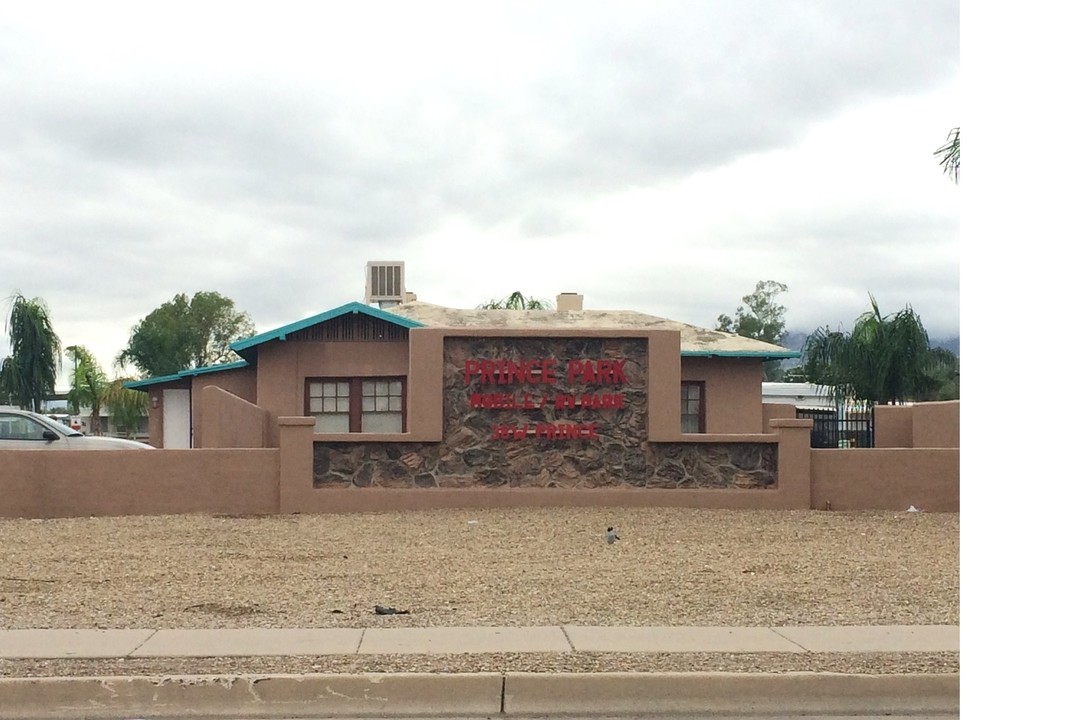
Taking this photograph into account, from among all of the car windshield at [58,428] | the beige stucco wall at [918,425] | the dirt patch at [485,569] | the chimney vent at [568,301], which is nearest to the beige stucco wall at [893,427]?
the beige stucco wall at [918,425]

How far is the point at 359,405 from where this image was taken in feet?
83.8

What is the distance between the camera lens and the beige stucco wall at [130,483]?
19.2 m

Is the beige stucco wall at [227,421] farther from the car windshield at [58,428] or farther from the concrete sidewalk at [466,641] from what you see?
the concrete sidewalk at [466,641]

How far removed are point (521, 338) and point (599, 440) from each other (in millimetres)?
2095

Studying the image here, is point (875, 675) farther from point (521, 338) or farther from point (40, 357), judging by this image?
point (40, 357)

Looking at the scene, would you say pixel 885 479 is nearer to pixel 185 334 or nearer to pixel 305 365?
pixel 305 365

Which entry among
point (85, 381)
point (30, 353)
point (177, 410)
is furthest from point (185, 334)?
→ point (177, 410)

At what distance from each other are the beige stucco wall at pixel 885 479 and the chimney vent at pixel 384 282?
45.0ft

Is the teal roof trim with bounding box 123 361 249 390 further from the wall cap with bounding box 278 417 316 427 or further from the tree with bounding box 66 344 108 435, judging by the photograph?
the tree with bounding box 66 344 108 435

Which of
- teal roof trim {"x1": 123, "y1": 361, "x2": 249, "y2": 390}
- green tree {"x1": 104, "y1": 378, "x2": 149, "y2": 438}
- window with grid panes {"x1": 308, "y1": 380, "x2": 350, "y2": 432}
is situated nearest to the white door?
teal roof trim {"x1": 123, "y1": 361, "x2": 249, "y2": 390}

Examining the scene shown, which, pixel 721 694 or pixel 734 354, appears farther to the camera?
pixel 734 354

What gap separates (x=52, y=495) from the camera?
63.4ft

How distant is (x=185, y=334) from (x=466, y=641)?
2476 inches

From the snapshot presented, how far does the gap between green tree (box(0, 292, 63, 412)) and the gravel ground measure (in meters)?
25.4
